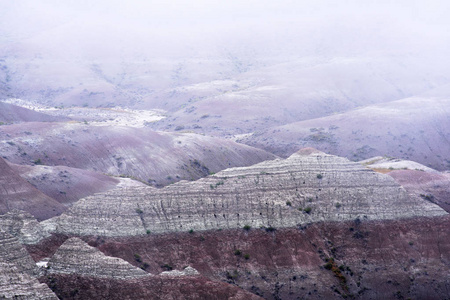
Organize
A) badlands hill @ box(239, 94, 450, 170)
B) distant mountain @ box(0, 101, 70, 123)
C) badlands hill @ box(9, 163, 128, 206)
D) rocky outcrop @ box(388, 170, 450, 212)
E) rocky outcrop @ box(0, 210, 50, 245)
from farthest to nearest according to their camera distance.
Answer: badlands hill @ box(239, 94, 450, 170) < distant mountain @ box(0, 101, 70, 123) < badlands hill @ box(9, 163, 128, 206) < rocky outcrop @ box(388, 170, 450, 212) < rocky outcrop @ box(0, 210, 50, 245)

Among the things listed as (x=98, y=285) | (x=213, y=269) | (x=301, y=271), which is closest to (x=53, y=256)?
(x=98, y=285)

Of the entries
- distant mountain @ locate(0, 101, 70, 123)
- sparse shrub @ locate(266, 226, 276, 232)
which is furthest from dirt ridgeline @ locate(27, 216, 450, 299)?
distant mountain @ locate(0, 101, 70, 123)

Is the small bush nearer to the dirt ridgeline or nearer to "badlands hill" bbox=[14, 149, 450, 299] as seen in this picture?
"badlands hill" bbox=[14, 149, 450, 299]

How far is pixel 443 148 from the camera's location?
9994cm

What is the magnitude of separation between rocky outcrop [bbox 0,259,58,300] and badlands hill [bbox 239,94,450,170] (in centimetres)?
7090

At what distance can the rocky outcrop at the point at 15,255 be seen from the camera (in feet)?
108

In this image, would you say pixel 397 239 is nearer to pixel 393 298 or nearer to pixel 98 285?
pixel 393 298

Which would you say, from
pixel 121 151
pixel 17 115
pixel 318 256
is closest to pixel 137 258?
pixel 318 256

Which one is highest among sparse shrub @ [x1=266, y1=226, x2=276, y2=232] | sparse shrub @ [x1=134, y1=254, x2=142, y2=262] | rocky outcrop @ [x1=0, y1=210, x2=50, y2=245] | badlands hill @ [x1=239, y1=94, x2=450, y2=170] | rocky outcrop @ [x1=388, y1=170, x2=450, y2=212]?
rocky outcrop @ [x1=0, y1=210, x2=50, y2=245]

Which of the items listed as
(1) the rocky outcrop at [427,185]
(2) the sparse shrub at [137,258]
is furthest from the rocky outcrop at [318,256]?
(1) the rocky outcrop at [427,185]

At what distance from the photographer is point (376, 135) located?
103m

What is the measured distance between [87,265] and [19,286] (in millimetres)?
6268

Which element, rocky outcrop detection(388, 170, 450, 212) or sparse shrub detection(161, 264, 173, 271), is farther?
rocky outcrop detection(388, 170, 450, 212)

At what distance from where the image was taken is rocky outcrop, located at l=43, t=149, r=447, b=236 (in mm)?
43719
